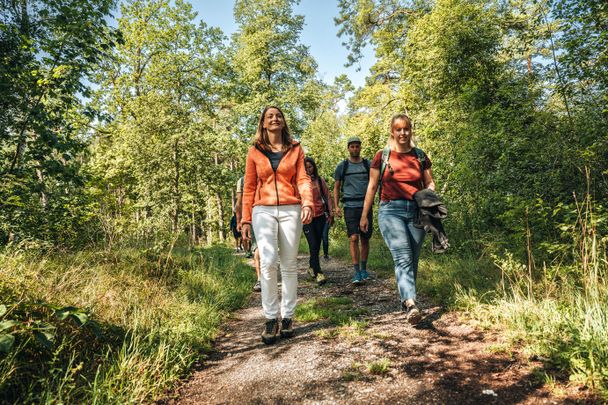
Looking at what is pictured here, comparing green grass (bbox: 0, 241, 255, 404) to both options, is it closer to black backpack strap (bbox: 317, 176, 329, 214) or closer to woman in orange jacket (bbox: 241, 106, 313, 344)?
woman in orange jacket (bbox: 241, 106, 313, 344)

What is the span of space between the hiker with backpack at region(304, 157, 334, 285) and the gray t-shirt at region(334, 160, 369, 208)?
54cm

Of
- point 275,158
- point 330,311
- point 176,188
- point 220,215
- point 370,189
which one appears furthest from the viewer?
point 220,215

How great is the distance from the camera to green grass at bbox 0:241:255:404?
209 centimetres

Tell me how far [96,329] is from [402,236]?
2.85 metres

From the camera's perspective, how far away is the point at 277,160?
3.40 meters

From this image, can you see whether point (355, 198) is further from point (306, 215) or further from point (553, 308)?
point (553, 308)

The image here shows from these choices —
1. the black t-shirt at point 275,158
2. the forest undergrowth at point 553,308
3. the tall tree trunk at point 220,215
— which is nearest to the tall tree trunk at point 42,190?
the black t-shirt at point 275,158

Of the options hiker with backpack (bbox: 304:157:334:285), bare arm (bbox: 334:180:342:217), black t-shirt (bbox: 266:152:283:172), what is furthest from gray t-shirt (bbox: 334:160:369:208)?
black t-shirt (bbox: 266:152:283:172)

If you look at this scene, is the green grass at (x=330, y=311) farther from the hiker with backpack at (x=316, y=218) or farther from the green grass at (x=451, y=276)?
the hiker with backpack at (x=316, y=218)

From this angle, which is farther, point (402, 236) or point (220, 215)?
point (220, 215)

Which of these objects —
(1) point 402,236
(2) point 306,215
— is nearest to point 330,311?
(1) point 402,236

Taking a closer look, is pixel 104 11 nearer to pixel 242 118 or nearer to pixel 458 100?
pixel 458 100

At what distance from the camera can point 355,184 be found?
5621mm

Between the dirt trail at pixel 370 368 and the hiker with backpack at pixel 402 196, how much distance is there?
0.53m
